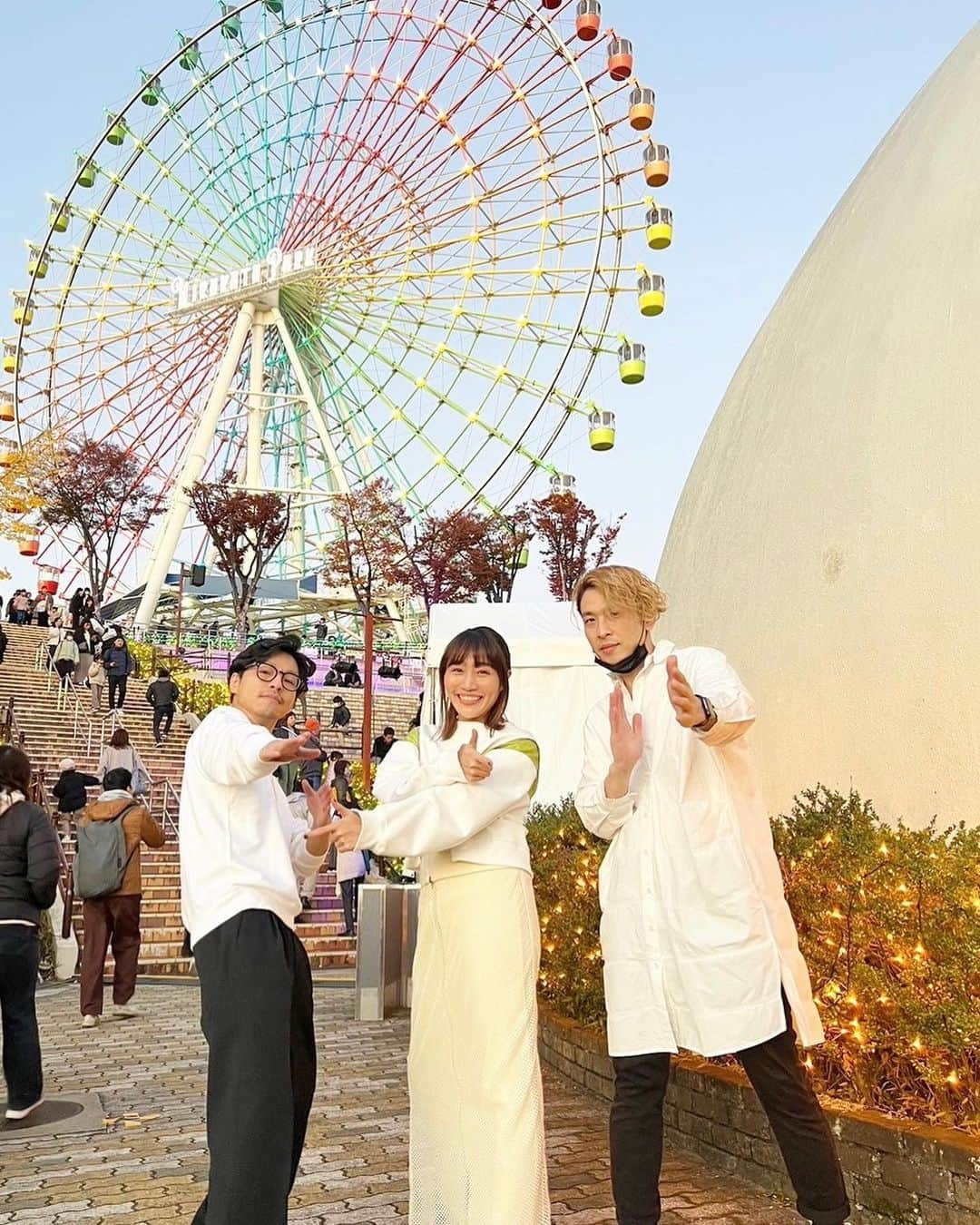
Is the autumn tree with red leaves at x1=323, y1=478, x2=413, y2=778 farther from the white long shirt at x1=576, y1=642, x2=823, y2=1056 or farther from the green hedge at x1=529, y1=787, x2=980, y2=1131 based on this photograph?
the white long shirt at x1=576, y1=642, x2=823, y2=1056

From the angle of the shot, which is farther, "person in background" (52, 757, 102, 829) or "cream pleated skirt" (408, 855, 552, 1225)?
"person in background" (52, 757, 102, 829)

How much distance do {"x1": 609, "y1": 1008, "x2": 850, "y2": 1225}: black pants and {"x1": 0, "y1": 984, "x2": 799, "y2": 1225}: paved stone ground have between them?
640 mm

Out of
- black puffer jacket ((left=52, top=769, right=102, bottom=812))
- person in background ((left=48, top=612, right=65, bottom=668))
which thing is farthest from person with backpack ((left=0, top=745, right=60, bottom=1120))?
person in background ((left=48, top=612, right=65, bottom=668))

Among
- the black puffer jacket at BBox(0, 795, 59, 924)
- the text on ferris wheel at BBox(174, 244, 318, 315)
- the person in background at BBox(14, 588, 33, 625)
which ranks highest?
the text on ferris wheel at BBox(174, 244, 318, 315)

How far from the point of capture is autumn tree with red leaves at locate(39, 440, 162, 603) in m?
29.6

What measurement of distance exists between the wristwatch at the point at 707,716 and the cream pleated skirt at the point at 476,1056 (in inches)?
21.4

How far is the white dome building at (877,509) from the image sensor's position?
3656 mm

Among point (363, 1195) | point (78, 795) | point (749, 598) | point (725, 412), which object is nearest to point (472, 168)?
point (78, 795)

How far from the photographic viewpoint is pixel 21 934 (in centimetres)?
442

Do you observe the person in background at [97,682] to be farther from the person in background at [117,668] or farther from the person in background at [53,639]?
the person in background at [53,639]

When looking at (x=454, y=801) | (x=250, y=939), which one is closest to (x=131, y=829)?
(x=250, y=939)

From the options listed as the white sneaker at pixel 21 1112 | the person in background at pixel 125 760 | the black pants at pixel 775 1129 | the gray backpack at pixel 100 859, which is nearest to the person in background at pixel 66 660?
the person in background at pixel 125 760

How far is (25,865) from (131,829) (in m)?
2.74

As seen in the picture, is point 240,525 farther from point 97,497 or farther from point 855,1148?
point 855,1148
